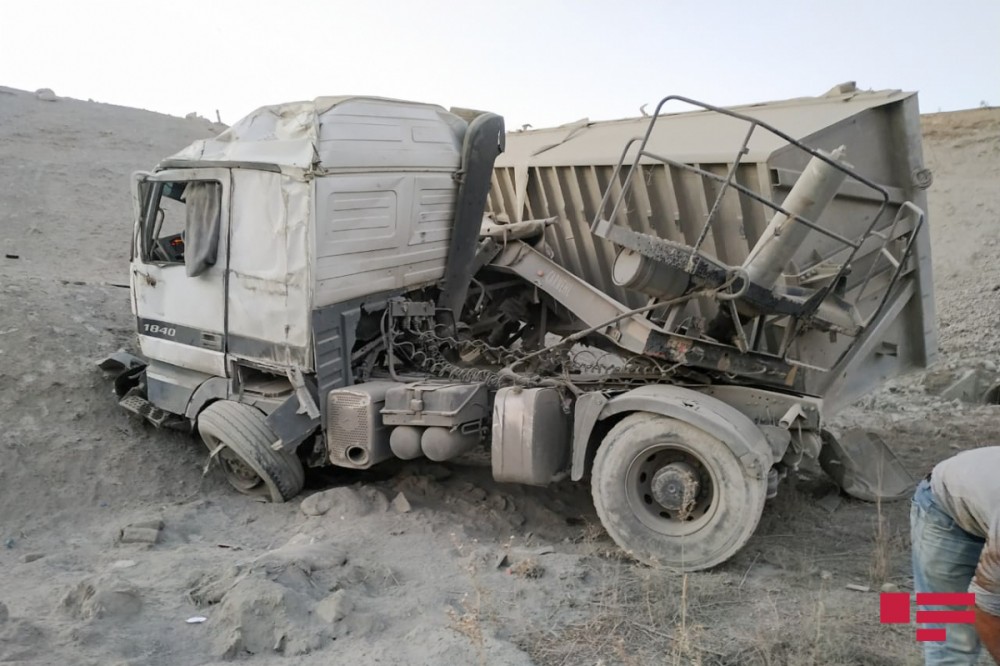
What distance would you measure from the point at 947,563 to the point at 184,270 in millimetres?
5281

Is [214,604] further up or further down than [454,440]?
further down

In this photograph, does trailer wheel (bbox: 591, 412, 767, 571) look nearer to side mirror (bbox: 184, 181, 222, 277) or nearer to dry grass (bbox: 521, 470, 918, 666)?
dry grass (bbox: 521, 470, 918, 666)

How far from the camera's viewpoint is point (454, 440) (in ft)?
17.5

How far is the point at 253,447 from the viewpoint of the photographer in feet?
18.4

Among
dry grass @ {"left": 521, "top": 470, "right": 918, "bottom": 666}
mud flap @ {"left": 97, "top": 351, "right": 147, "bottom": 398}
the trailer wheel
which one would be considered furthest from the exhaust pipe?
mud flap @ {"left": 97, "top": 351, "right": 147, "bottom": 398}

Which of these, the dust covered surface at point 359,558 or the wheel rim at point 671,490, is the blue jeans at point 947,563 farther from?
the wheel rim at point 671,490

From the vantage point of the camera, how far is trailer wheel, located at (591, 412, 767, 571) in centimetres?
448

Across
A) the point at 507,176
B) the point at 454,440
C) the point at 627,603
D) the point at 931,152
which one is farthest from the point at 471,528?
the point at 931,152

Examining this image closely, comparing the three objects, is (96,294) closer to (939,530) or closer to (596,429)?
(596,429)

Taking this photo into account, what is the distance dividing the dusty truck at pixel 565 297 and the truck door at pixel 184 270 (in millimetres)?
20

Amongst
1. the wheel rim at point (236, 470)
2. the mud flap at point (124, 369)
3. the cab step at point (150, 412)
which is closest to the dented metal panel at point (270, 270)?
the wheel rim at point (236, 470)

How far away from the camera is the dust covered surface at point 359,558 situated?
11.9ft

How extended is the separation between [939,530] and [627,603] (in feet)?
5.83

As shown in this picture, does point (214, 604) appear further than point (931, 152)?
No
